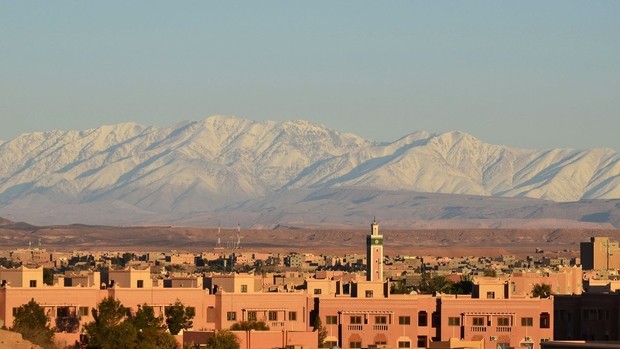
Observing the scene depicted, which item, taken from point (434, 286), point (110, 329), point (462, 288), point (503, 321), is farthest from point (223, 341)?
point (434, 286)

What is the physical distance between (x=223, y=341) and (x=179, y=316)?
75.3ft

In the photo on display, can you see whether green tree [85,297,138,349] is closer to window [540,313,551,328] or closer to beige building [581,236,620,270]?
window [540,313,551,328]

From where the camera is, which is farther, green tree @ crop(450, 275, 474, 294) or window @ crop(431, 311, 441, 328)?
green tree @ crop(450, 275, 474, 294)

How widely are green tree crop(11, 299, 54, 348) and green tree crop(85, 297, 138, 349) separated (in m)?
1.61

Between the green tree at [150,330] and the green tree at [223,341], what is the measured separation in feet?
7.34

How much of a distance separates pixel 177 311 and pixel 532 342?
1542 centimetres

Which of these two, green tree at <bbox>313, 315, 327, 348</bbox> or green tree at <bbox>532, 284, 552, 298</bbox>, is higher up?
green tree at <bbox>532, 284, 552, 298</bbox>

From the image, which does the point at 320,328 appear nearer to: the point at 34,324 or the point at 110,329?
the point at 34,324

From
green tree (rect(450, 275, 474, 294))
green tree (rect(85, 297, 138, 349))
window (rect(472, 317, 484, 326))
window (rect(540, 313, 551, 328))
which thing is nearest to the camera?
green tree (rect(85, 297, 138, 349))

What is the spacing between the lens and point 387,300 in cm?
9100

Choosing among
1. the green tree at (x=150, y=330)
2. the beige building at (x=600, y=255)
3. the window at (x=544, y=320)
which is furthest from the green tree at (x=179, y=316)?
the beige building at (x=600, y=255)

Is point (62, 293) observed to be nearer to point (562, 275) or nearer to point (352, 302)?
point (352, 302)

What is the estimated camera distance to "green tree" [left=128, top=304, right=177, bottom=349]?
2753 inches

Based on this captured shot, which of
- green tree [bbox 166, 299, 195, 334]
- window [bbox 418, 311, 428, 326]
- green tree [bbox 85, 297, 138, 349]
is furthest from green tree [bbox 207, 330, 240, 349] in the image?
window [bbox 418, 311, 428, 326]
